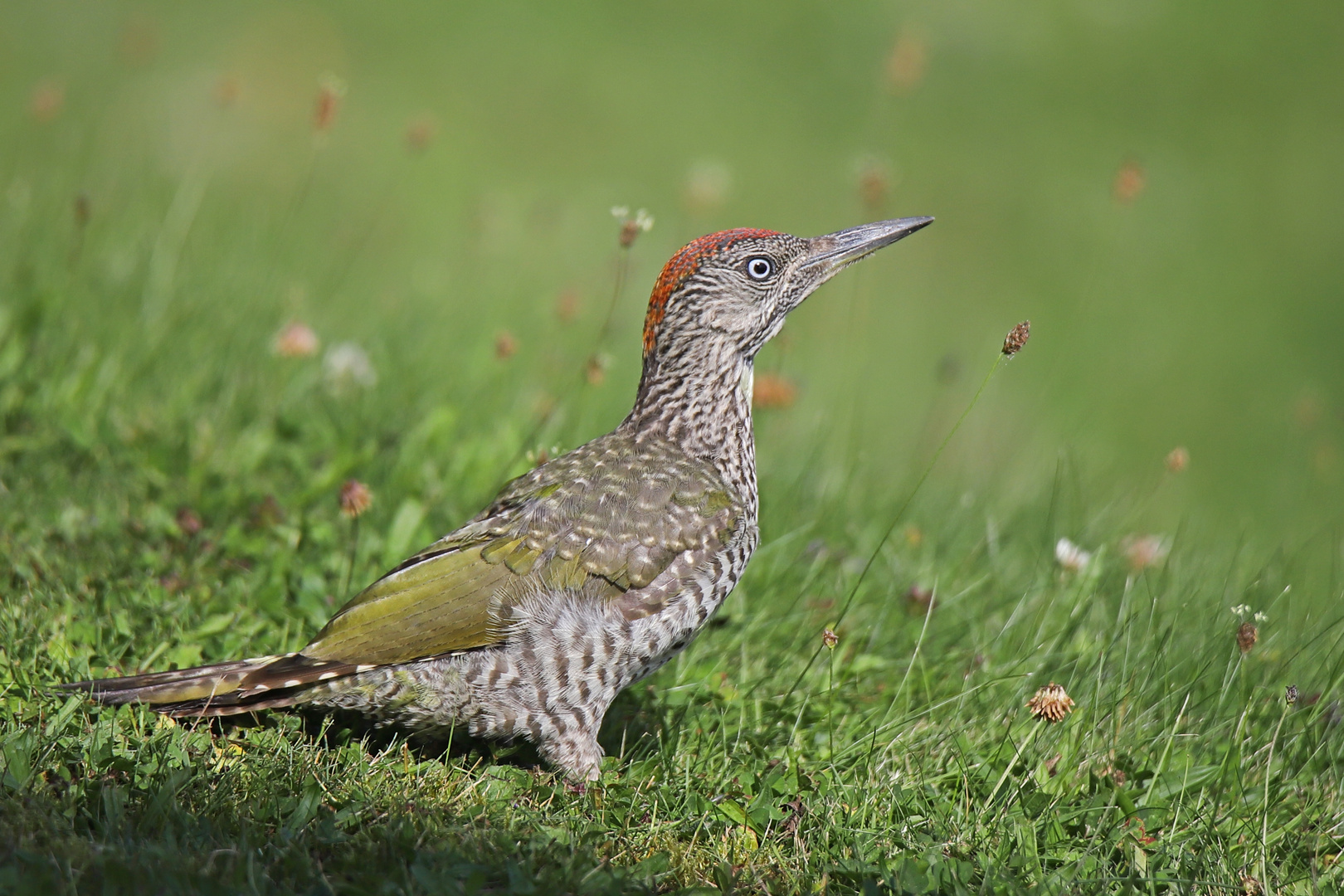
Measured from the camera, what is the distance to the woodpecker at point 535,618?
350cm

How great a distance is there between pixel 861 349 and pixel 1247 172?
21.6 feet

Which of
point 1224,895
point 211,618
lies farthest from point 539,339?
point 1224,895

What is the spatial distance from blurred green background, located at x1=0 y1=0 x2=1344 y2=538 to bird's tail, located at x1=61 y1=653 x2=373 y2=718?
183 cm

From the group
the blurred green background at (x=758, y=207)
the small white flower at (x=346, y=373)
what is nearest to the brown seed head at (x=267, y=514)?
the blurred green background at (x=758, y=207)

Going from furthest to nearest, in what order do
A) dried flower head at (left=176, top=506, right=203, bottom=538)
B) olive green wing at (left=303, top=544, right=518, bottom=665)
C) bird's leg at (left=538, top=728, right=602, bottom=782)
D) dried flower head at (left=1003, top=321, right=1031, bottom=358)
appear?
dried flower head at (left=176, top=506, right=203, bottom=538)
bird's leg at (left=538, top=728, right=602, bottom=782)
olive green wing at (left=303, top=544, right=518, bottom=665)
dried flower head at (left=1003, top=321, right=1031, bottom=358)

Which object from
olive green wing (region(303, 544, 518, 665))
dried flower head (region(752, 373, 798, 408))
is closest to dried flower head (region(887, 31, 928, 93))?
dried flower head (region(752, 373, 798, 408))

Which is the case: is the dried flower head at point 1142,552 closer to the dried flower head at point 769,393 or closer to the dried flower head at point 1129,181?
the dried flower head at point 1129,181

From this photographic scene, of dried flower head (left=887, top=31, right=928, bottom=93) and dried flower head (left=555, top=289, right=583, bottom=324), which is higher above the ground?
dried flower head (left=887, top=31, right=928, bottom=93)

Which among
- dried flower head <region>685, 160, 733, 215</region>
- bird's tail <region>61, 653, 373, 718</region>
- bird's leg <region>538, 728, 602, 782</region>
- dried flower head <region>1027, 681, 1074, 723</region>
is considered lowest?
bird's leg <region>538, 728, 602, 782</region>

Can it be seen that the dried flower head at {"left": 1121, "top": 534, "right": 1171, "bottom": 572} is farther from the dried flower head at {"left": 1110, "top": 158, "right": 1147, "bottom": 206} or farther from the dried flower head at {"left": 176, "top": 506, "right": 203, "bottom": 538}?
the dried flower head at {"left": 176, "top": 506, "right": 203, "bottom": 538}

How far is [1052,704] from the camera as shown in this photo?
344cm

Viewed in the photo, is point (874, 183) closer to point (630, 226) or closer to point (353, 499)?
point (630, 226)

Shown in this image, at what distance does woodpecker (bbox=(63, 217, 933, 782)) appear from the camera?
350cm

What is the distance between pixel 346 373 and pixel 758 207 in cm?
622
